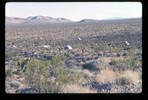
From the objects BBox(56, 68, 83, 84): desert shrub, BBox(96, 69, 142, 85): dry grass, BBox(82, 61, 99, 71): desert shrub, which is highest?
BBox(56, 68, 83, 84): desert shrub

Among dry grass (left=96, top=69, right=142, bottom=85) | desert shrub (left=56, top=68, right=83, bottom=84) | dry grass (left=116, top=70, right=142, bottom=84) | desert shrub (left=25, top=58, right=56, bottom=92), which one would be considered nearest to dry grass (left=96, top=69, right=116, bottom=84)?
dry grass (left=96, top=69, right=142, bottom=85)

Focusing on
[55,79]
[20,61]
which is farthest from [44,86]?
[20,61]

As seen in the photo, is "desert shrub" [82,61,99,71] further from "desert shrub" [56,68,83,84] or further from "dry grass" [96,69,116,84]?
"desert shrub" [56,68,83,84]

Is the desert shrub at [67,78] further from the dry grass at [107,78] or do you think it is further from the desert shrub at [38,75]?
the dry grass at [107,78]

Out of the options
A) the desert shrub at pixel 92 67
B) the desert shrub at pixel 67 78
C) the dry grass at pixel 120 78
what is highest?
the desert shrub at pixel 67 78

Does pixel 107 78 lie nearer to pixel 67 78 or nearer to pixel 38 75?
pixel 67 78

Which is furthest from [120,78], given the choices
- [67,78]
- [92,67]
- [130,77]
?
[92,67]

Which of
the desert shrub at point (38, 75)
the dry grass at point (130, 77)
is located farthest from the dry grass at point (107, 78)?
the desert shrub at point (38, 75)

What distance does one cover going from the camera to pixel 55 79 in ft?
14.3

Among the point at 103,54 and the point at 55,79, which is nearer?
the point at 55,79

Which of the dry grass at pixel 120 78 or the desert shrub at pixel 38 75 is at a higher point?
the desert shrub at pixel 38 75
